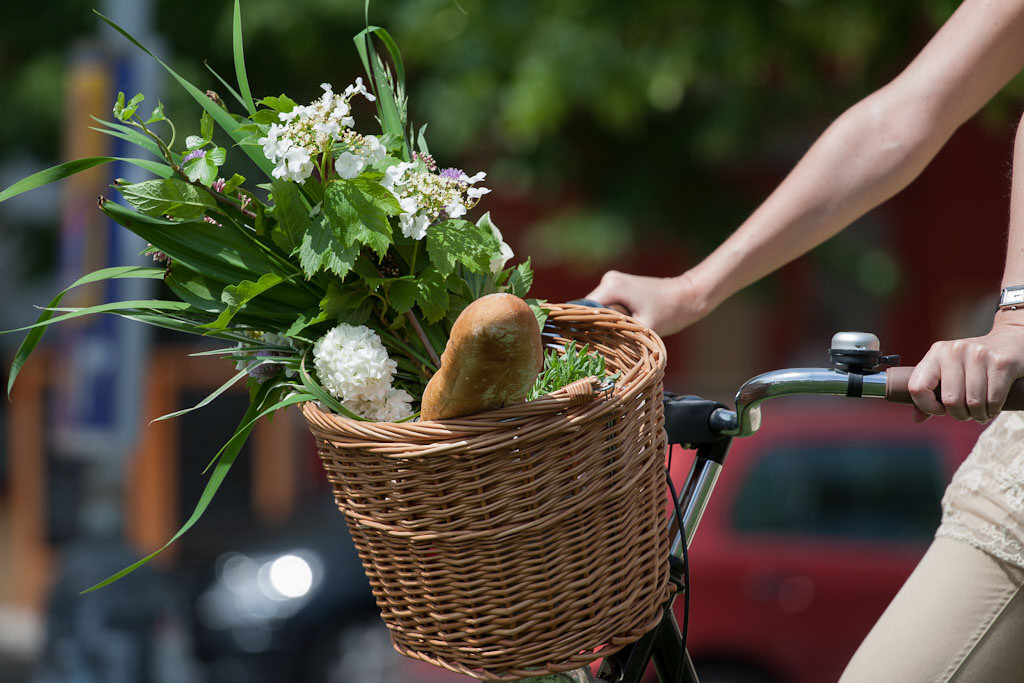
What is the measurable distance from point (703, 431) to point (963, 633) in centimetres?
49

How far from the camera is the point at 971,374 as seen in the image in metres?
1.35

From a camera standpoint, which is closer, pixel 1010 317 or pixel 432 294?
pixel 1010 317

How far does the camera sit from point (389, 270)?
1597 mm

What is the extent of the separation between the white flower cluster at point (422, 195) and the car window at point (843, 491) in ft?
12.9

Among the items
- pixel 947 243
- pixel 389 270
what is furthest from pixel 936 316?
pixel 389 270

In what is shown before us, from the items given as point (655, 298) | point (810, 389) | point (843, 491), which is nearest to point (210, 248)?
point (655, 298)

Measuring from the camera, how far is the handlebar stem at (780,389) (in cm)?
153

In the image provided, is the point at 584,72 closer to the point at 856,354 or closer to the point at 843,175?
the point at 843,175

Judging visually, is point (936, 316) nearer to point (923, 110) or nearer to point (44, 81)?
point (44, 81)

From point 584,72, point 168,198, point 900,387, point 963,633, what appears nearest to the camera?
point 900,387

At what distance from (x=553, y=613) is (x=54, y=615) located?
4272 millimetres

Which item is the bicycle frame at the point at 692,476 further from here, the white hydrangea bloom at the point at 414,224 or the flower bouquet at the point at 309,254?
the white hydrangea bloom at the point at 414,224

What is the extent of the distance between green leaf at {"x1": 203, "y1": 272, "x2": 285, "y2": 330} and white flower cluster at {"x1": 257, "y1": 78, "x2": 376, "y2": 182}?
145 millimetres

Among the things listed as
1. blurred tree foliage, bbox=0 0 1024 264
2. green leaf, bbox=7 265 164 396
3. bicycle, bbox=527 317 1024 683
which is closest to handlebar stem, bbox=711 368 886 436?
bicycle, bbox=527 317 1024 683
